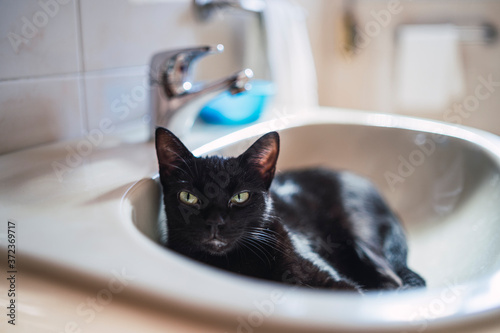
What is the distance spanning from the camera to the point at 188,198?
22.5 inches

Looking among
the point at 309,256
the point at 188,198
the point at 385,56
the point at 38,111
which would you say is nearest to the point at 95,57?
the point at 38,111

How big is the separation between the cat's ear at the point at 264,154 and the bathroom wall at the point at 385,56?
4.01ft

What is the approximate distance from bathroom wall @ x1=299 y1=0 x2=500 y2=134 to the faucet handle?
1.00 m

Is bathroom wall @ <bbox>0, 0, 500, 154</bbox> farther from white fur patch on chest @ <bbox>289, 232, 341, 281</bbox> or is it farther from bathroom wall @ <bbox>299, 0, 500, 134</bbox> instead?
white fur patch on chest @ <bbox>289, 232, 341, 281</bbox>

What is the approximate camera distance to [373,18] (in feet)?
5.94

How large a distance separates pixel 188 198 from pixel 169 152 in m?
0.07

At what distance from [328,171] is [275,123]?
0.17 m

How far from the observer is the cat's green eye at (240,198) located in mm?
575

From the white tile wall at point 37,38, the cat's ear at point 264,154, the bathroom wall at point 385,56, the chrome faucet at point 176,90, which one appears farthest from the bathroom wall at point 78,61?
the bathroom wall at point 385,56

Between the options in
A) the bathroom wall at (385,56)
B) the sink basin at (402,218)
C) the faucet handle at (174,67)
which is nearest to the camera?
the sink basin at (402,218)

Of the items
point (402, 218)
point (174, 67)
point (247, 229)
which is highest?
point (174, 67)

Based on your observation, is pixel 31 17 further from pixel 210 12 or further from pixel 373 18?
pixel 373 18

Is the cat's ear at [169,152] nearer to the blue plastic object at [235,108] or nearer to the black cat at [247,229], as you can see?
the black cat at [247,229]

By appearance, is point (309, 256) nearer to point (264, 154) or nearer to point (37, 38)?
point (264, 154)
